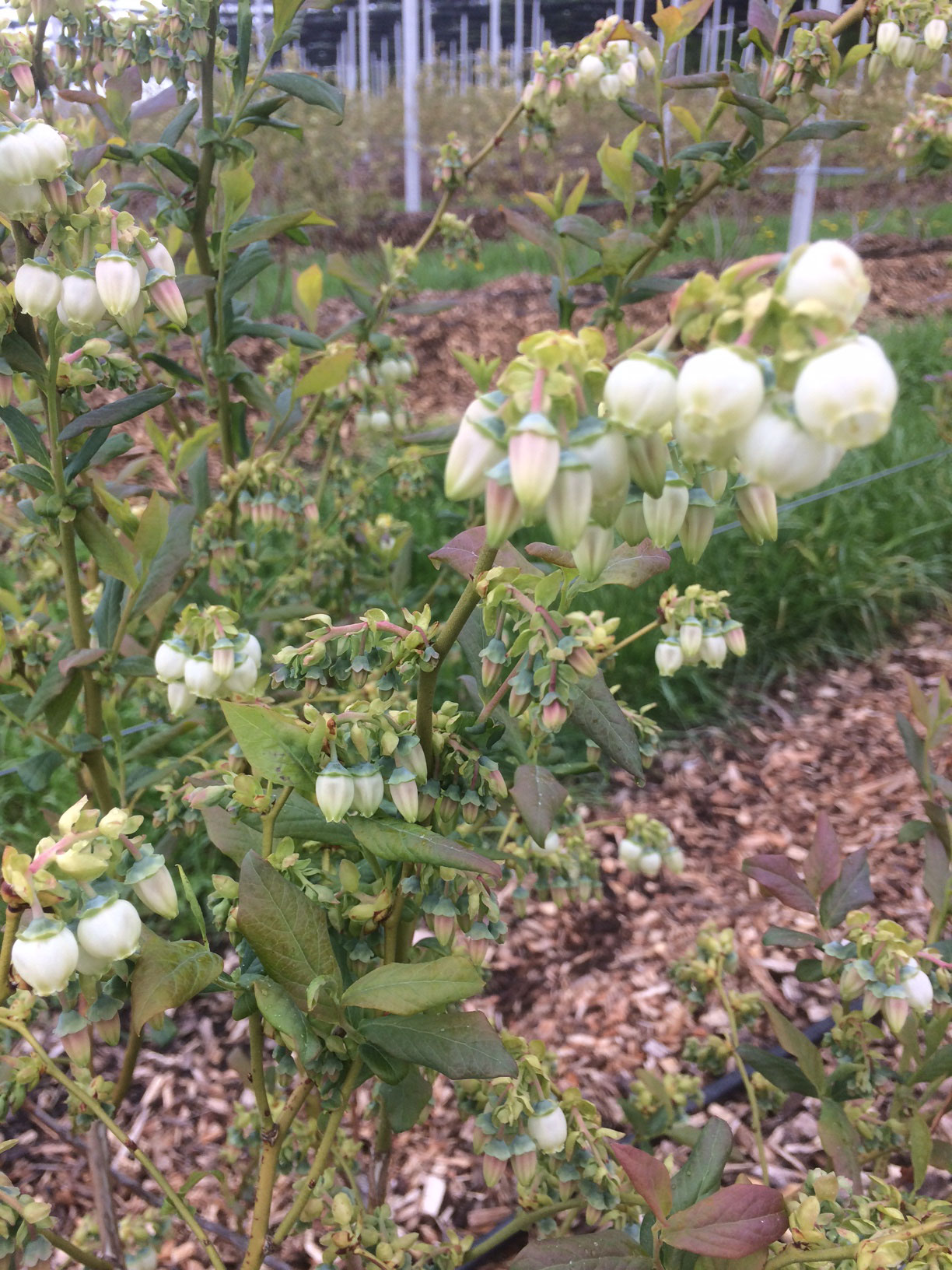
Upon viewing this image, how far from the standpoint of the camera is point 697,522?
63 centimetres

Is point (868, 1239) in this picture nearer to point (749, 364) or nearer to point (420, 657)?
point (420, 657)

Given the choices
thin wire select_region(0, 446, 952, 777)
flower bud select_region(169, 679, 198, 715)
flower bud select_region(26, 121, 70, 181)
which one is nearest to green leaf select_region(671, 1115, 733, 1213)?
flower bud select_region(169, 679, 198, 715)

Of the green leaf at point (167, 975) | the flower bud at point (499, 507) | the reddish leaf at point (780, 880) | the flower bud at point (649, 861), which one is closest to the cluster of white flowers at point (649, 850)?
the flower bud at point (649, 861)

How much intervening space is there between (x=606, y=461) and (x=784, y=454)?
0.29 feet

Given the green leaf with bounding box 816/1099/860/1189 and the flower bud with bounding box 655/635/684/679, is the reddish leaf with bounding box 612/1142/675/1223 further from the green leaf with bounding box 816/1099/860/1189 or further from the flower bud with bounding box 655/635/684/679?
the flower bud with bounding box 655/635/684/679

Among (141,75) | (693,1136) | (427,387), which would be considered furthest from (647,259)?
(427,387)

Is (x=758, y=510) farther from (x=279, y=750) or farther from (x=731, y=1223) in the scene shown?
(x=731, y=1223)

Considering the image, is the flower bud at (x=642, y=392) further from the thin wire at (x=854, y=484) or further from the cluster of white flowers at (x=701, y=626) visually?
the thin wire at (x=854, y=484)

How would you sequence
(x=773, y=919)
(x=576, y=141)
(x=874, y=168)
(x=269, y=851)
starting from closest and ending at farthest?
1. (x=269, y=851)
2. (x=773, y=919)
3. (x=874, y=168)
4. (x=576, y=141)

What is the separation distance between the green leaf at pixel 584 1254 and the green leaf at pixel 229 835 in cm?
46

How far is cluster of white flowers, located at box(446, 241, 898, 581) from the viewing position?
1.44 feet

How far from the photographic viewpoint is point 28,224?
0.92 meters

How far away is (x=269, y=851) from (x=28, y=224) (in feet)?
2.12

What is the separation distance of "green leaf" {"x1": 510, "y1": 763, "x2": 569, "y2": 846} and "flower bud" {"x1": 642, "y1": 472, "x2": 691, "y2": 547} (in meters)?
0.38
